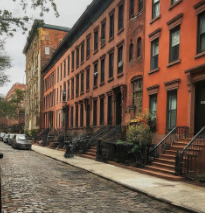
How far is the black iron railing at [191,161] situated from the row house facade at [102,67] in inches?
299

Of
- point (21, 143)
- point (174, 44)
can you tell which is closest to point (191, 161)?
point (174, 44)

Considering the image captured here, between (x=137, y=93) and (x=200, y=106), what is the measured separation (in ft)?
20.0

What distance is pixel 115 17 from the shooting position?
22.7 metres

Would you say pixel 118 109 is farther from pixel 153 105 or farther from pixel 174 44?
pixel 174 44

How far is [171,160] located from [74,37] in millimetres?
24128

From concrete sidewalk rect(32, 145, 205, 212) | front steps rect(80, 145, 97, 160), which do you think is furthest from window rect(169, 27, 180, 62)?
front steps rect(80, 145, 97, 160)

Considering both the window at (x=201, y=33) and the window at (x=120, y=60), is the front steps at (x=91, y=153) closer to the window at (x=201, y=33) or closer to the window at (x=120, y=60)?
the window at (x=120, y=60)

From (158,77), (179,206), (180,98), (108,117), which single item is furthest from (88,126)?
(179,206)

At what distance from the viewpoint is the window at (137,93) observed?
1859 cm

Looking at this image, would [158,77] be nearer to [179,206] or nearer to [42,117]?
[179,206]

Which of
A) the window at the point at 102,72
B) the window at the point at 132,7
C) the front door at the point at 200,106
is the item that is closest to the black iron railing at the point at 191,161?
the front door at the point at 200,106

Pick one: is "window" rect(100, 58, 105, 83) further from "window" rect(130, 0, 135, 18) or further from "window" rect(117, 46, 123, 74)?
"window" rect(130, 0, 135, 18)

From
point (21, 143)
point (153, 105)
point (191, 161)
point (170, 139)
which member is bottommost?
point (21, 143)

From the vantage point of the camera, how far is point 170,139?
46.4ft
